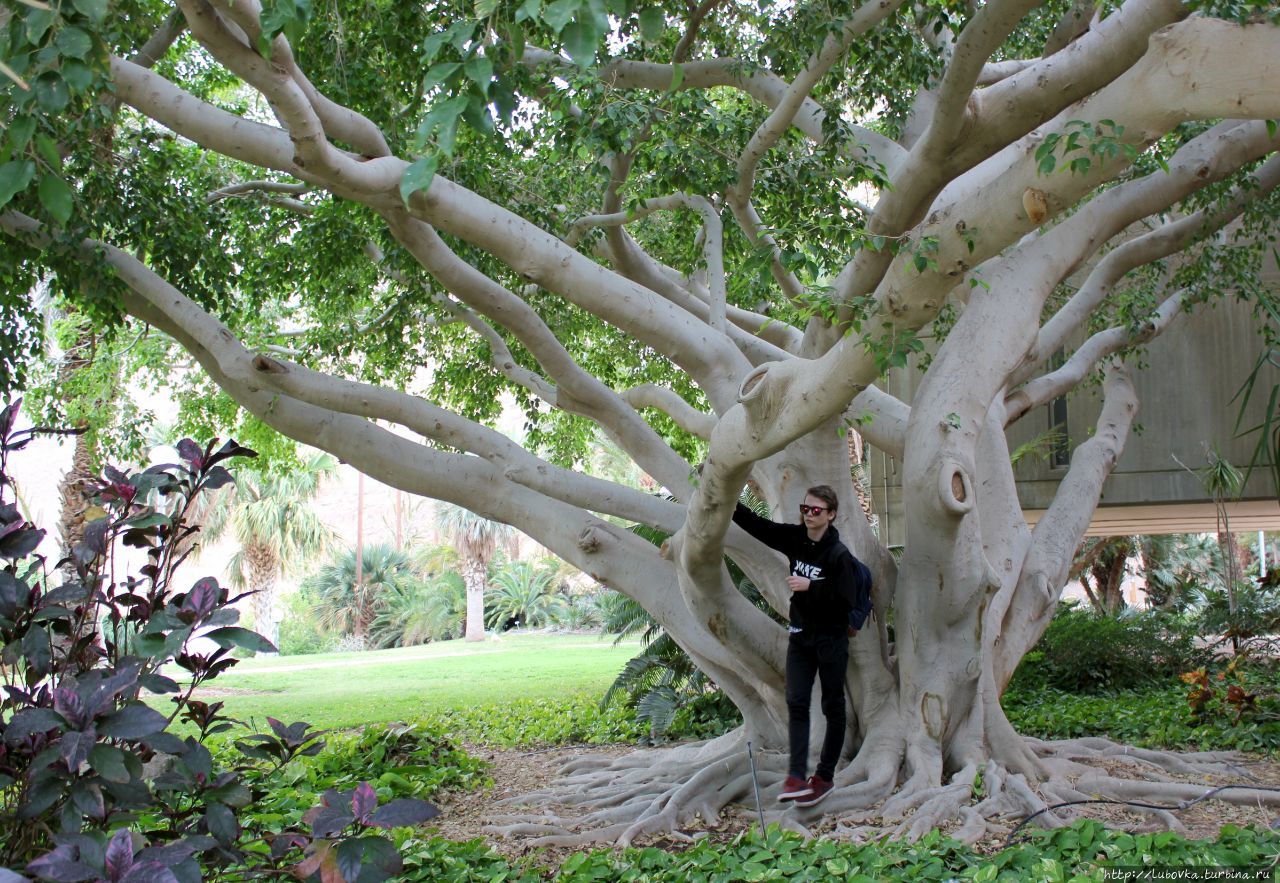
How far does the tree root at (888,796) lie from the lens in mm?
5570

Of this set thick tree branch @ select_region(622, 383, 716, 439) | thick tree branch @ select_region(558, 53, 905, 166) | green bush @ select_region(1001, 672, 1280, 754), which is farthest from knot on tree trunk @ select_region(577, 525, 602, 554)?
green bush @ select_region(1001, 672, 1280, 754)

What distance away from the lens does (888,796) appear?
602 cm

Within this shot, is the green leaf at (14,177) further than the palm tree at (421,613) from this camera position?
No

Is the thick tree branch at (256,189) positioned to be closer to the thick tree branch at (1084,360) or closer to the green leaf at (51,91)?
the thick tree branch at (1084,360)

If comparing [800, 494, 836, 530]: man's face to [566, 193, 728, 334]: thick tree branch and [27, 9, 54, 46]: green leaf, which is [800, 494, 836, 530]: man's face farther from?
[27, 9, 54, 46]: green leaf

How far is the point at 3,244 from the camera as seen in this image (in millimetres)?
6113

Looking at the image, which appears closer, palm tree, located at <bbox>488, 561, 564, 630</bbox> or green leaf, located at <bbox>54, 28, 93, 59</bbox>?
green leaf, located at <bbox>54, 28, 93, 59</bbox>

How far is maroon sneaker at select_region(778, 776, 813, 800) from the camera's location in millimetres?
5812

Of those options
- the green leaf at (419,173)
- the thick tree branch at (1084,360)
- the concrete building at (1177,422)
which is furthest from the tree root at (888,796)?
the concrete building at (1177,422)

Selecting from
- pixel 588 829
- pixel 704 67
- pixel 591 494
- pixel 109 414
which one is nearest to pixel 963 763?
pixel 588 829

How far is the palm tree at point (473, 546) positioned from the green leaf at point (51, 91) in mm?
31683

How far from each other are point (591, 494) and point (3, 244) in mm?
3700

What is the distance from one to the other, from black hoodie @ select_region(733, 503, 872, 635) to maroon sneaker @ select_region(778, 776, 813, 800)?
820 mm

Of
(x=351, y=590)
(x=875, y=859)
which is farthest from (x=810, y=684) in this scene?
(x=351, y=590)
